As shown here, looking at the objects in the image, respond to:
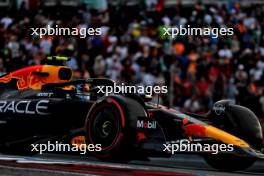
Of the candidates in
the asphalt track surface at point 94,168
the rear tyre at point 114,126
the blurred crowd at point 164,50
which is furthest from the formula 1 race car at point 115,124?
the blurred crowd at point 164,50

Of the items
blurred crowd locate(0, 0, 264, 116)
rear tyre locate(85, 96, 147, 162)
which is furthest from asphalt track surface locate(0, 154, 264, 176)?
blurred crowd locate(0, 0, 264, 116)

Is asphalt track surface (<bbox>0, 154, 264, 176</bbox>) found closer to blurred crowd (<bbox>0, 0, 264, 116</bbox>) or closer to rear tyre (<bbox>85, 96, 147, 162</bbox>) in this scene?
rear tyre (<bbox>85, 96, 147, 162</bbox>)

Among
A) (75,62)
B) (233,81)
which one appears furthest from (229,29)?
(75,62)

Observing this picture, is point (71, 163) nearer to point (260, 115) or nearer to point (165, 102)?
point (260, 115)

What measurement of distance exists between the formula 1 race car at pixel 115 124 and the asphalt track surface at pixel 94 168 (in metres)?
0.23

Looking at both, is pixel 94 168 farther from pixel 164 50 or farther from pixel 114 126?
pixel 164 50

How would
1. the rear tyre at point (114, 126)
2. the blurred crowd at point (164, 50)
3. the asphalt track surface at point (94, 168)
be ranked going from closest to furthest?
1. the asphalt track surface at point (94, 168)
2. the rear tyre at point (114, 126)
3. the blurred crowd at point (164, 50)

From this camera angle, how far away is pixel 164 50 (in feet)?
60.9

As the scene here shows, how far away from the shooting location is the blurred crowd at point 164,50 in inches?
682

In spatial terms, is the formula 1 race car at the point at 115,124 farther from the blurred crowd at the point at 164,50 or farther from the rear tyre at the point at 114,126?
the blurred crowd at the point at 164,50

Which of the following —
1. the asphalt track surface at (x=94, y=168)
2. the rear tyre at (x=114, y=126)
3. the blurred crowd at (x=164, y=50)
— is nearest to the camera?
the asphalt track surface at (x=94, y=168)

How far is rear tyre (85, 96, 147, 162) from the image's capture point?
8.93 meters

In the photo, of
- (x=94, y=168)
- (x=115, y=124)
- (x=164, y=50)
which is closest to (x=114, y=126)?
(x=115, y=124)

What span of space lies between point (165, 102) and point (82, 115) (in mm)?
8029
